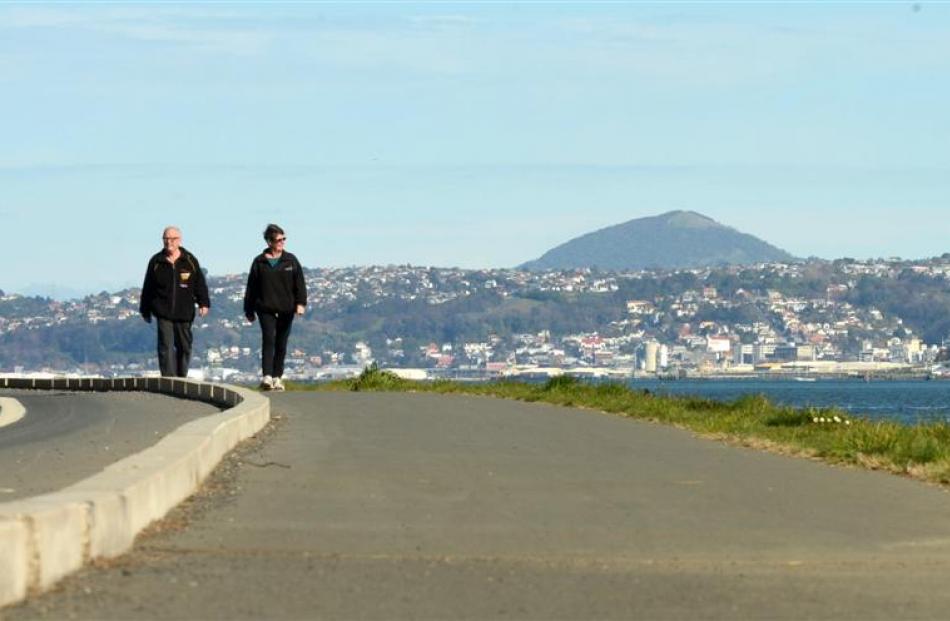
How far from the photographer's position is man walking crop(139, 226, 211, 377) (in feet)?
84.8

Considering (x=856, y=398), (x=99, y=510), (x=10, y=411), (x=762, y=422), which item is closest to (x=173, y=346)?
(x=10, y=411)

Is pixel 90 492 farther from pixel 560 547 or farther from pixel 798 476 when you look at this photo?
pixel 798 476

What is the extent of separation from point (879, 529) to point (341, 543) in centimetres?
299

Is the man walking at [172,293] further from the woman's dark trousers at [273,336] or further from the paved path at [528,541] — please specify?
the paved path at [528,541]

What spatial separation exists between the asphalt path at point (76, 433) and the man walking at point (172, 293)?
2.85 ft

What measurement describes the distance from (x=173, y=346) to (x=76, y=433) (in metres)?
9.09

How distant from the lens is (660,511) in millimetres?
11812

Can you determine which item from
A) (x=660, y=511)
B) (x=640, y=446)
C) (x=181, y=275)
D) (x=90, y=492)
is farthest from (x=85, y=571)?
(x=181, y=275)

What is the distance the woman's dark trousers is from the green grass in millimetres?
3021

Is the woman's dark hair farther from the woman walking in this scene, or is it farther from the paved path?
the paved path

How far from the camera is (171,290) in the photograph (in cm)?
2589

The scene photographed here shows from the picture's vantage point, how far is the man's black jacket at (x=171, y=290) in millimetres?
25844

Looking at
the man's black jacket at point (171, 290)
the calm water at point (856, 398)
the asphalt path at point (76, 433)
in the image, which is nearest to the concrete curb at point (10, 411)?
the asphalt path at point (76, 433)

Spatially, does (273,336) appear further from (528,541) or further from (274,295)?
(528,541)
